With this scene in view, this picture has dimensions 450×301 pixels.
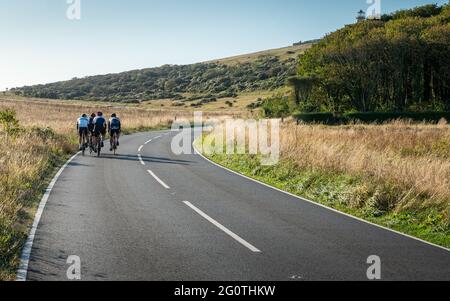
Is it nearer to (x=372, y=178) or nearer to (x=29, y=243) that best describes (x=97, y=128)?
(x=372, y=178)

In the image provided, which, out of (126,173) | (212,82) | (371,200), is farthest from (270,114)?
(212,82)

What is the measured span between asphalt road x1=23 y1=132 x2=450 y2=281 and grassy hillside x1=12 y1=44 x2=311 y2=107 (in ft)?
235

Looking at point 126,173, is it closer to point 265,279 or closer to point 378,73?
point 265,279

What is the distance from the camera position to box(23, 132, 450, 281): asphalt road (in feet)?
19.5

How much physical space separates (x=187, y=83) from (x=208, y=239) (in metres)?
127

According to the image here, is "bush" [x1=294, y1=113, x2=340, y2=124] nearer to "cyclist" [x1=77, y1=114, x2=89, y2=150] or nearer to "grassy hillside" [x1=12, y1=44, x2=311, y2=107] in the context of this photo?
"cyclist" [x1=77, y1=114, x2=89, y2=150]

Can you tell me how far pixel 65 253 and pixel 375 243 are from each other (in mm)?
5059

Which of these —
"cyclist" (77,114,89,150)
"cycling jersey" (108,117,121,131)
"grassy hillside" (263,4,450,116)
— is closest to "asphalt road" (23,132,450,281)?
"cycling jersey" (108,117,121,131)

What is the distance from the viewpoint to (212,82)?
124 m

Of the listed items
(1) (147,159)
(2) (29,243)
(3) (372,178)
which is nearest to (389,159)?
(3) (372,178)

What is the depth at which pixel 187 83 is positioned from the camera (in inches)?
5207

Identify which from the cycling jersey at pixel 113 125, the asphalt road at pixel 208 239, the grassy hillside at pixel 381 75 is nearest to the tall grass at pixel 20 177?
the asphalt road at pixel 208 239

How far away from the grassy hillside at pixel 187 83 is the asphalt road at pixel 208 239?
2815 inches

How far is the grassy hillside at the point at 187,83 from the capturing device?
10512 cm
